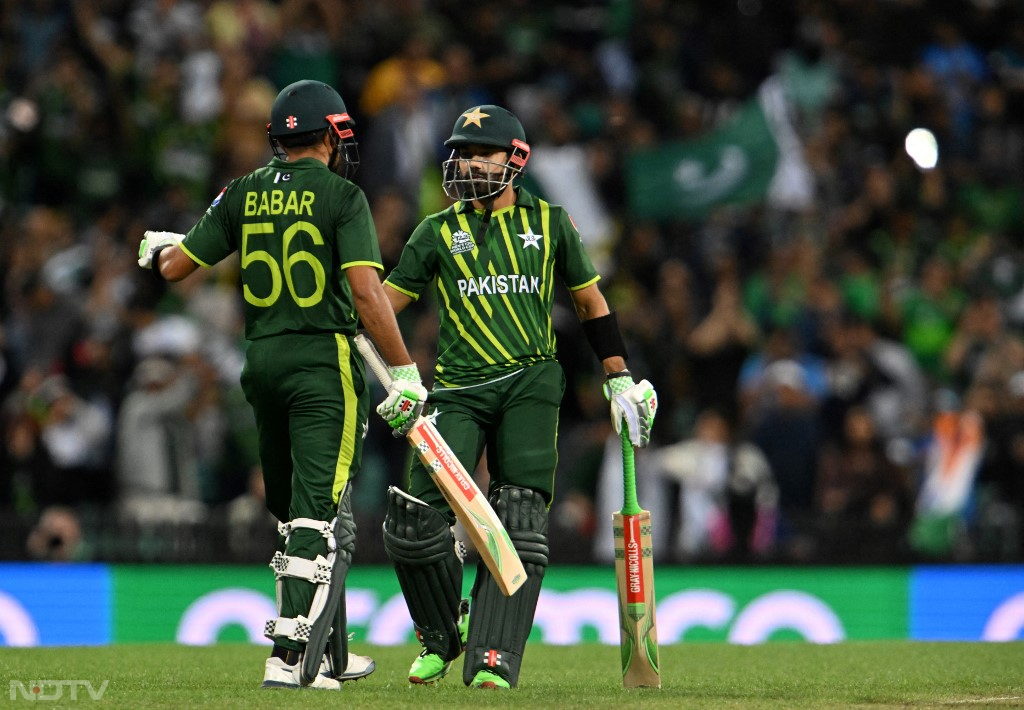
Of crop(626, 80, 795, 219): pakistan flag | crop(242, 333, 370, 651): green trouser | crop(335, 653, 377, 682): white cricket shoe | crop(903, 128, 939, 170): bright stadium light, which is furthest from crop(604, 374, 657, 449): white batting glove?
crop(903, 128, 939, 170): bright stadium light

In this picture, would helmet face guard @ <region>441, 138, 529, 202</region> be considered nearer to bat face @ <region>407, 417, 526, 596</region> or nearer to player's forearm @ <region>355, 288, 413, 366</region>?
player's forearm @ <region>355, 288, 413, 366</region>

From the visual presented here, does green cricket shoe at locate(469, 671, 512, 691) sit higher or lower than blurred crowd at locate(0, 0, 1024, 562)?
lower

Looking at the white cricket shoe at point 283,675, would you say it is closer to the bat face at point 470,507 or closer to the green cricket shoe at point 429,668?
the green cricket shoe at point 429,668

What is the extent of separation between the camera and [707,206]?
15.6m

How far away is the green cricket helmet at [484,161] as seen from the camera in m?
7.27

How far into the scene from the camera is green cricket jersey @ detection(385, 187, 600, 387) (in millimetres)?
7211

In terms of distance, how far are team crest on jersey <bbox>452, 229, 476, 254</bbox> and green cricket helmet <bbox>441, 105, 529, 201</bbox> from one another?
0.16m

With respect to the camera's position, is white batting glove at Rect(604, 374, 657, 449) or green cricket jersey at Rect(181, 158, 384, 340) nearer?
green cricket jersey at Rect(181, 158, 384, 340)

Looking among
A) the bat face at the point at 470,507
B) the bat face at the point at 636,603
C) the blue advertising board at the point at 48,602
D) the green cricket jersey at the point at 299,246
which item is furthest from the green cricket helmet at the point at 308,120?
the blue advertising board at the point at 48,602

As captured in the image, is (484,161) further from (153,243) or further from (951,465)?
(951,465)

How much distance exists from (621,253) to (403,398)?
28.5 ft

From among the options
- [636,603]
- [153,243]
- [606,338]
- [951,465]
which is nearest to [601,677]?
[636,603]

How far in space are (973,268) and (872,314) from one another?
1.31 metres

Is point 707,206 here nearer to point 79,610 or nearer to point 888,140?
point 888,140
